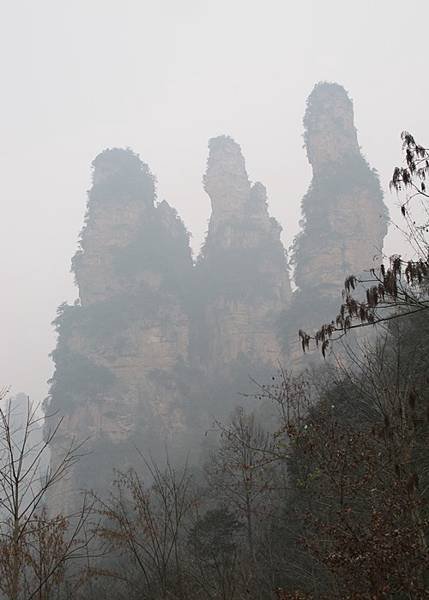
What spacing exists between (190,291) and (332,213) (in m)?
17.6

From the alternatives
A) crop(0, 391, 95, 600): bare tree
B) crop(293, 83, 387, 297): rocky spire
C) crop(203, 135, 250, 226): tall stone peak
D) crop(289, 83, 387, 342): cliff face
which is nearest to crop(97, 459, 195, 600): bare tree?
crop(0, 391, 95, 600): bare tree

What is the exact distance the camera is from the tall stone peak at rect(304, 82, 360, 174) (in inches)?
1992

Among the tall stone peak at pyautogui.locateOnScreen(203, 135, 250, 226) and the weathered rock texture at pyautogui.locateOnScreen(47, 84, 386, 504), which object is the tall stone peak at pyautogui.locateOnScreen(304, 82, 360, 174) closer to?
the weathered rock texture at pyautogui.locateOnScreen(47, 84, 386, 504)

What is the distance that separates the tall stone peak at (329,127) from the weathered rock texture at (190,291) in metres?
0.14

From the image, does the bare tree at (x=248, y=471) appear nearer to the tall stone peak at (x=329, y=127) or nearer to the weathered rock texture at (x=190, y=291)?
the weathered rock texture at (x=190, y=291)

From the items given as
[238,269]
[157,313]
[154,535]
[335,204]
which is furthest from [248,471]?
[238,269]

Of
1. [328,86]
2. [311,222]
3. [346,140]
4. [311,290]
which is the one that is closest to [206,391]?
[311,290]

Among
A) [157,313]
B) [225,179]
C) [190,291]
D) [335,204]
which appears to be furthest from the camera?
[225,179]

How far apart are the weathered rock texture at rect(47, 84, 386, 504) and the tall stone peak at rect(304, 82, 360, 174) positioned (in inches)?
5.4

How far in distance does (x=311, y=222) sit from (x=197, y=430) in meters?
22.6

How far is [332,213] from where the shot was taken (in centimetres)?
4834

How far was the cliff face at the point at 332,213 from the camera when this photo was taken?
45406 mm

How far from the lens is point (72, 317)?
172 ft

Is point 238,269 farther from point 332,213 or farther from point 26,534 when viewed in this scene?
point 26,534
